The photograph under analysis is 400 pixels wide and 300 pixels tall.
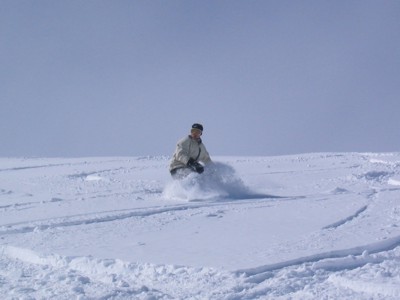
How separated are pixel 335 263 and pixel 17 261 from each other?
327 centimetres

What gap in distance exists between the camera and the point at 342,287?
4672 millimetres

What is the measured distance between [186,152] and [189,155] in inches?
4.6

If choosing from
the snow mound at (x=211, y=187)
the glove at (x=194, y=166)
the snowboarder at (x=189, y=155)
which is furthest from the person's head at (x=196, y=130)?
the snow mound at (x=211, y=187)

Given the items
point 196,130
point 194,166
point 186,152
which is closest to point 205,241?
point 194,166

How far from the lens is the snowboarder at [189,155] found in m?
11.5

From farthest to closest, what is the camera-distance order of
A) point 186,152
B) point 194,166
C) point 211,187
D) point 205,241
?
point 186,152, point 194,166, point 211,187, point 205,241

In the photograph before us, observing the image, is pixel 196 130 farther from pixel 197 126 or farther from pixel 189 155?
pixel 189 155

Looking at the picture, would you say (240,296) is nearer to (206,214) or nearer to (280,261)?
(280,261)

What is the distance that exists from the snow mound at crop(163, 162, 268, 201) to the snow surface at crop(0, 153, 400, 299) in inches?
1.0

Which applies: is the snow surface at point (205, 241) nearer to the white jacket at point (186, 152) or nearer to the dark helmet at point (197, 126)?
the white jacket at point (186, 152)

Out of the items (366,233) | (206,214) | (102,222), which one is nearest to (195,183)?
(206,214)

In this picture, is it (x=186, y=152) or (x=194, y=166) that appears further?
(x=186, y=152)

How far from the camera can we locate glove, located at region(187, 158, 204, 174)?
37.1ft

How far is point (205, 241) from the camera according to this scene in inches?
259
